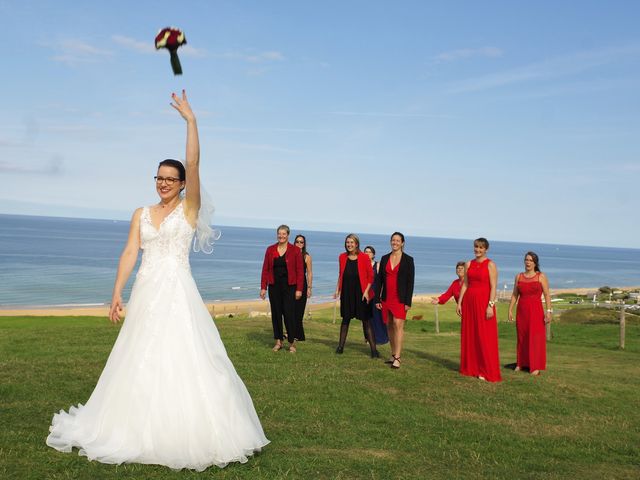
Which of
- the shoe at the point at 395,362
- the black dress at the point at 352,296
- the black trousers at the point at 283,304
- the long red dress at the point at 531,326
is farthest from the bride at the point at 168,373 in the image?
the long red dress at the point at 531,326

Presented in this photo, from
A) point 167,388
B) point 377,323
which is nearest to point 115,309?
point 167,388

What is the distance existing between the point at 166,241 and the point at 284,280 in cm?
848

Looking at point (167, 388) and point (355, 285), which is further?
point (355, 285)

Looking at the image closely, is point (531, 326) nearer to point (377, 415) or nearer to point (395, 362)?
point (395, 362)

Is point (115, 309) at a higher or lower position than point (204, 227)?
lower

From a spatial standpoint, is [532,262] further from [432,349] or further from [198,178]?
[198,178]

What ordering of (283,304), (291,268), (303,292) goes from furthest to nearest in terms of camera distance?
(303,292), (283,304), (291,268)

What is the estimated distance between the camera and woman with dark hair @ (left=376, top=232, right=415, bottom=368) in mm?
14352

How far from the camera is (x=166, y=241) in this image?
722cm

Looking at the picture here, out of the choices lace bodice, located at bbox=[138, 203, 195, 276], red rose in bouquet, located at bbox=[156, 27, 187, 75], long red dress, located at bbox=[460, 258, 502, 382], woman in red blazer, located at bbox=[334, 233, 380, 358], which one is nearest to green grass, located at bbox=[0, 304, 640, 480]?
long red dress, located at bbox=[460, 258, 502, 382]

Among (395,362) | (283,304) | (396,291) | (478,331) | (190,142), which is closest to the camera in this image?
(190,142)

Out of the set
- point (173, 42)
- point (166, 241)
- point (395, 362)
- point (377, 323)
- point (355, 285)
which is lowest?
point (395, 362)

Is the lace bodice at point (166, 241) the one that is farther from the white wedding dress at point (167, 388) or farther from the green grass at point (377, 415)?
the green grass at point (377, 415)

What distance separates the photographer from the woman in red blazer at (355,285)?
15.8m
